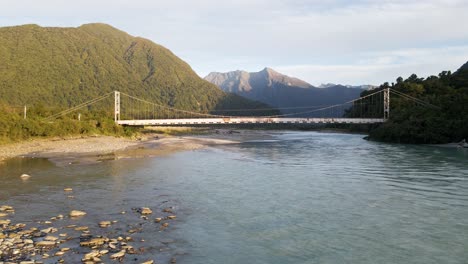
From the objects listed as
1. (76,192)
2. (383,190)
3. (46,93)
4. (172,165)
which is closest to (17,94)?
(46,93)

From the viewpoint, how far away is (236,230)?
36.4ft

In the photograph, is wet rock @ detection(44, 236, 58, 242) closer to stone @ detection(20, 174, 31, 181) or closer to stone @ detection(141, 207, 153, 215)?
stone @ detection(141, 207, 153, 215)

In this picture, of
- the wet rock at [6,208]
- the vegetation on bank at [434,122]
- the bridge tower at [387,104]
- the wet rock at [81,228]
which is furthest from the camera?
the bridge tower at [387,104]

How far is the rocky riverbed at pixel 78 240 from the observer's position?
8367mm

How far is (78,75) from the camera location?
425 feet

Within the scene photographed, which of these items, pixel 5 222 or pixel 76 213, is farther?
pixel 76 213

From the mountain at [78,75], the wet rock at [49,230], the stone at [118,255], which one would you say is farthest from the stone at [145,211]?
the mountain at [78,75]

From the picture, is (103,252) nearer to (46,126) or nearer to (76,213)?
(76,213)

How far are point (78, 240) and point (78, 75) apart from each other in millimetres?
131049

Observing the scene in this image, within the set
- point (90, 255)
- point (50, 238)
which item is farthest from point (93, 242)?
point (50, 238)

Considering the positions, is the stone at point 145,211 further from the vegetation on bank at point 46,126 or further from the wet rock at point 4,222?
the vegetation on bank at point 46,126

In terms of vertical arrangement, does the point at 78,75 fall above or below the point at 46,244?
above

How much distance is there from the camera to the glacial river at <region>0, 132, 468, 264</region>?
9438 millimetres

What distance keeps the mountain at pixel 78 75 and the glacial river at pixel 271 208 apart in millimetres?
54672
